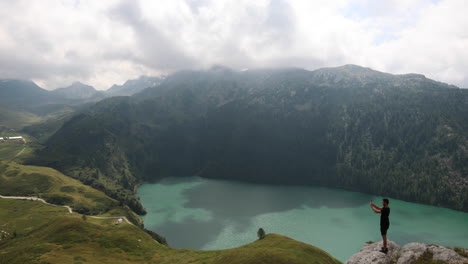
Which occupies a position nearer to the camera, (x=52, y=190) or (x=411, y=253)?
(x=411, y=253)

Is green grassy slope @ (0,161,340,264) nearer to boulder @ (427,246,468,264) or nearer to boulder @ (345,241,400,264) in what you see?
boulder @ (345,241,400,264)

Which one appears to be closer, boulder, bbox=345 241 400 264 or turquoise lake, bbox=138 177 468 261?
boulder, bbox=345 241 400 264

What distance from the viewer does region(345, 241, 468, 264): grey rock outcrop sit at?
77.7 feet

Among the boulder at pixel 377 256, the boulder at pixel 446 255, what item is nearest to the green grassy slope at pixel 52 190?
the boulder at pixel 377 256

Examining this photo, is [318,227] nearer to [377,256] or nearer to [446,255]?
[377,256]

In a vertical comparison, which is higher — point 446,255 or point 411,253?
point 446,255

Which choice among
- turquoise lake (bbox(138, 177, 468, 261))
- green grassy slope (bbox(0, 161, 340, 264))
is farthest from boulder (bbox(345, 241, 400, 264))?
turquoise lake (bbox(138, 177, 468, 261))

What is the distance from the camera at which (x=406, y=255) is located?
25.9m

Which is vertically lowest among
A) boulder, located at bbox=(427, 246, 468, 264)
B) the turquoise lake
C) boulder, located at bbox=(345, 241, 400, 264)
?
the turquoise lake

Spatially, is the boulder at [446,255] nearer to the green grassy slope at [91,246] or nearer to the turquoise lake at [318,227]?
the green grassy slope at [91,246]

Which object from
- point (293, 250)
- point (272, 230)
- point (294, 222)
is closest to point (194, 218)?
point (272, 230)

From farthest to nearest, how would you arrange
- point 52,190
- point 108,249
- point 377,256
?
point 52,190, point 108,249, point 377,256

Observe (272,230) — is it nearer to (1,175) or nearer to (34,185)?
(34,185)

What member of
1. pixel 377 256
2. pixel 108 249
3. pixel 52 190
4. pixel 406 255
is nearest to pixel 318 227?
pixel 108 249
